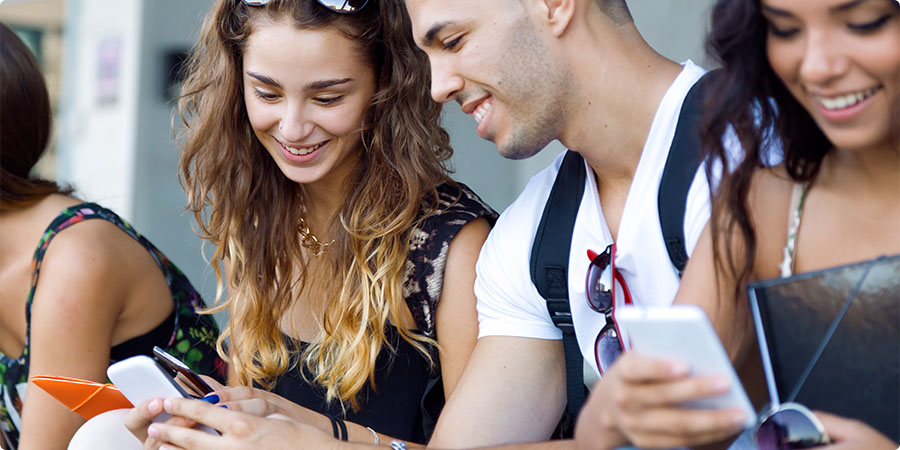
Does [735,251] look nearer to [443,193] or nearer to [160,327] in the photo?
[443,193]

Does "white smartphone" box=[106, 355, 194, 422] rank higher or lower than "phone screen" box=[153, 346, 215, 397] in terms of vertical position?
higher

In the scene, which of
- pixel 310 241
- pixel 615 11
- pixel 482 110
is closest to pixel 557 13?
pixel 615 11

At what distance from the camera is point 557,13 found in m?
2.26

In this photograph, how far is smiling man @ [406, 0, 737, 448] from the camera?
223cm

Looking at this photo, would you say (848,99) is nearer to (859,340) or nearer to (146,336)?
(859,340)

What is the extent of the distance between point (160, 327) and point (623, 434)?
1819mm

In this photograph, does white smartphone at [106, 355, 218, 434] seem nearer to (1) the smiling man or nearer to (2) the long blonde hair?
(2) the long blonde hair

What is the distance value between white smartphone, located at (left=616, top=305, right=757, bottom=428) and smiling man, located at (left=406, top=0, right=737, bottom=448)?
0.84 metres

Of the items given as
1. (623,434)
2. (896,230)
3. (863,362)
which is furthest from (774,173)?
(623,434)

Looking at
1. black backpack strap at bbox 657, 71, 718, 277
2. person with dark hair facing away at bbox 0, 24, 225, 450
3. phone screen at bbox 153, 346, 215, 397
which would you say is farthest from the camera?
person with dark hair facing away at bbox 0, 24, 225, 450

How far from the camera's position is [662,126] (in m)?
2.15

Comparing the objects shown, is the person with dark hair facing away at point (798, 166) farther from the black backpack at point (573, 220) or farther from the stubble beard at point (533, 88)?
the stubble beard at point (533, 88)

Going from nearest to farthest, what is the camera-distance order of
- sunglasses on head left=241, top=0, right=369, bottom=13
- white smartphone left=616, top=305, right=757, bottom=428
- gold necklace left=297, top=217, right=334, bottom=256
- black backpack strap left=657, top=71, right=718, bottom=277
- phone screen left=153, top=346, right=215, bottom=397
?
white smartphone left=616, top=305, right=757, bottom=428 → black backpack strap left=657, top=71, right=718, bottom=277 → phone screen left=153, top=346, right=215, bottom=397 → sunglasses on head left=241, top=0, right=369, bottom=13 → gold necklace left=297, top=217, right=334, bottom=256

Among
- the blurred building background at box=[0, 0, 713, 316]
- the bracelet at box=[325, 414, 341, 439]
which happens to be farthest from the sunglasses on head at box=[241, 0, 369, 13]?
the blurred building background at box=[0, 0, 713, 316]
